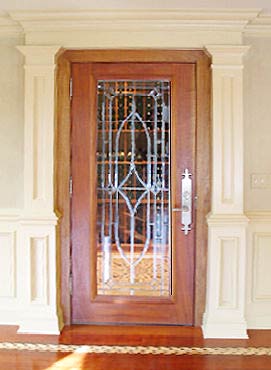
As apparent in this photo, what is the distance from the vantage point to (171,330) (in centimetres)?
406

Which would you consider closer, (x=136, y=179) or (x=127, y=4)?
(x=127, y=4)

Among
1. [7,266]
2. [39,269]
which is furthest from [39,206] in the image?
[7,266]

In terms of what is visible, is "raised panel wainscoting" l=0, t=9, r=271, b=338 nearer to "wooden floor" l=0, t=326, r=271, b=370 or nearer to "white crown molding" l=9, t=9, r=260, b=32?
"white crown molding" l=9, t=9, r=260, b=32

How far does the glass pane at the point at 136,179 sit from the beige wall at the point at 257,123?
61cm

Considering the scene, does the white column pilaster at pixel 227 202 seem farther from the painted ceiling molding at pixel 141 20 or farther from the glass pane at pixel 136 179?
the glass pane at pixel 136 179

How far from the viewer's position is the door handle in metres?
4.11

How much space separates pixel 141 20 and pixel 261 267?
207 centimetres

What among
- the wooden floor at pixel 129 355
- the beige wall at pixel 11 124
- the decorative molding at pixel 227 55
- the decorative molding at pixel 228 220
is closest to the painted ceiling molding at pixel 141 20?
the decorative molding at pixel 227 55

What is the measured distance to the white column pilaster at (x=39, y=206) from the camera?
4.00 metres

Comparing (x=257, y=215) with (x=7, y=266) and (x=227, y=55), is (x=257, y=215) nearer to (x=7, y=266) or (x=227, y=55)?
(x=227, y=55)

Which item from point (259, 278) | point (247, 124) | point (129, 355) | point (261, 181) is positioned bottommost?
point (129, 355)

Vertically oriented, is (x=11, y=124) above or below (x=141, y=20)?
below

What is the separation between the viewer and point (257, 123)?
4.11 m

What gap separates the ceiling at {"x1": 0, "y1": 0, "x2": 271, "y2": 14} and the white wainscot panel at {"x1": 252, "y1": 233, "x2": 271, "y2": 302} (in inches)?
66.6
